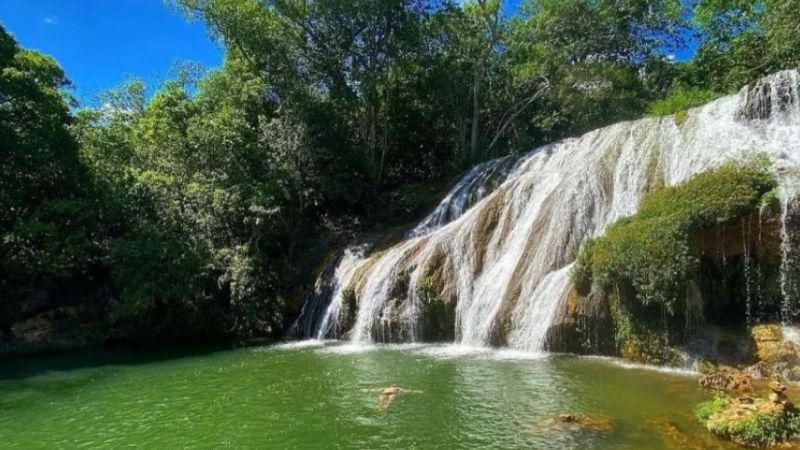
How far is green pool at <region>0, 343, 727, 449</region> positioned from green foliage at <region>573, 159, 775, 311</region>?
1.83 m

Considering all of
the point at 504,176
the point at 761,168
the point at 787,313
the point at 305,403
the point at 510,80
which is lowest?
the point at 305,403

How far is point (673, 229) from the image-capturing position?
12.2 m

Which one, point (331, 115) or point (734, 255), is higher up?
point (331, 115)

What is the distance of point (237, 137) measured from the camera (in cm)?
2483

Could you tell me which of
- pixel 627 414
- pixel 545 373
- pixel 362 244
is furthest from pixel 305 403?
pixel 362 244

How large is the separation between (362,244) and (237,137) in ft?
23.2

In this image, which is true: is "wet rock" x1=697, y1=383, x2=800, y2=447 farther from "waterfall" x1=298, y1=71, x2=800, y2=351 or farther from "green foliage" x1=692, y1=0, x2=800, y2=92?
"green foliage" x1=692, y1=0, x2=800, y2=92

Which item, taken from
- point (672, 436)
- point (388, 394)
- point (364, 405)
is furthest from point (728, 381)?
point (364, 405)

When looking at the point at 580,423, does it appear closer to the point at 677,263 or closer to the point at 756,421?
the point at 756,421

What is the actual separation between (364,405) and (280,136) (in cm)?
1673

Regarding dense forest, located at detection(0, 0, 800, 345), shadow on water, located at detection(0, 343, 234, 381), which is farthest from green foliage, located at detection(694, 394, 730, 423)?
shadow on water, located at detection(0, 343, 234, 381)

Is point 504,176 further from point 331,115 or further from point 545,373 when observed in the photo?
point 545,373

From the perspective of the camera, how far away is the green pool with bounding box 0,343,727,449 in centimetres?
874

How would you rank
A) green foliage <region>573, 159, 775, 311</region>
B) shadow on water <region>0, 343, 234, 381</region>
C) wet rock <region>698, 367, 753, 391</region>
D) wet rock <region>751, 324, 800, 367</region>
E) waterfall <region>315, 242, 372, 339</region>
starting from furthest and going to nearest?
1. waterfall <region>315, 242, 372, 339</region>
2. shadow on water <region>0, 343, 234, 381</region>
3. green foliage <region>573, 159, 775, 311</region>
4. wet rock <region>751, 324, 800, 367</region>
5. wet rock <region>698, 367, 753, 391</region>
